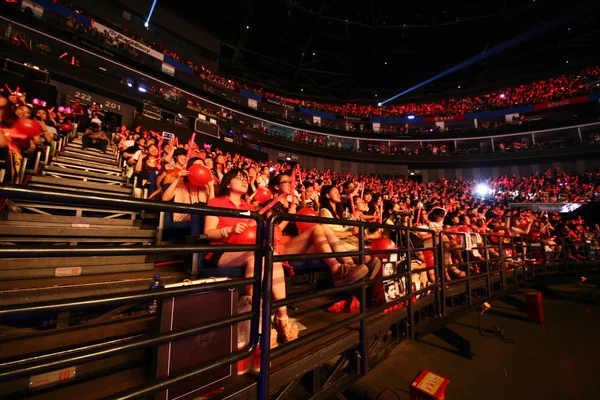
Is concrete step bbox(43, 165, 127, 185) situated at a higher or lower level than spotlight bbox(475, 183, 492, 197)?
lower

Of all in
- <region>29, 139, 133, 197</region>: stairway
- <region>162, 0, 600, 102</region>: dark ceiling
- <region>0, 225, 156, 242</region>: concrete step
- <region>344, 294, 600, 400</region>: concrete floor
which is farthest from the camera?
<region>162, 0, 600, 102</region>: dark ceiling

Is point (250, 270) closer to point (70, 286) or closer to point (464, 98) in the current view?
point (70, 286)

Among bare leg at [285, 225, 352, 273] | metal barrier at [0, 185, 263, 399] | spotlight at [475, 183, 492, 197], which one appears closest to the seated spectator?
bare leg at [285, 225, 352, 273]

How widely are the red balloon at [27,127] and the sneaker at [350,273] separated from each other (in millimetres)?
5472

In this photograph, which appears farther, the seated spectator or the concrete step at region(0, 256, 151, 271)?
the seated spectator

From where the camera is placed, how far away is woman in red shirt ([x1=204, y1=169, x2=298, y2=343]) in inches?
75.3

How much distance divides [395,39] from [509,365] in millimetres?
30112

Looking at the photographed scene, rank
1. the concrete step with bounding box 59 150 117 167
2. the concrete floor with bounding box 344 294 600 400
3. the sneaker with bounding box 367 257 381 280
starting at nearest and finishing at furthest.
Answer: the sneaker with bounding box 367 257 381 280, the concrete floor with bounding box 344 294 600 400, the concrete step with bounding box 59 150 117 167

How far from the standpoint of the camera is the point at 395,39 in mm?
25734

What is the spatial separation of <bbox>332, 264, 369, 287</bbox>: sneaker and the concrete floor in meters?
1.14

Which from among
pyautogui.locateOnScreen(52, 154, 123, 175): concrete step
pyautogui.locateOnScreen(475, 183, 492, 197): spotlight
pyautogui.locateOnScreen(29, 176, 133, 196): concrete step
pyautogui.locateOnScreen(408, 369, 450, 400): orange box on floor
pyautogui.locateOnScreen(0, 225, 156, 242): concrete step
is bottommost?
pyautogui.locateOnScreen(408, 369, 450, 400): orange box on floor

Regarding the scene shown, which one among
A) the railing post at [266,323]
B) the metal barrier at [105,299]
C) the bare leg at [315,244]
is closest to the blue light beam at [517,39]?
the bare leg at [315,244]

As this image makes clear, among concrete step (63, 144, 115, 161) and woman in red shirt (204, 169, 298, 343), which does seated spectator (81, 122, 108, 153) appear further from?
woman in red shirt (204, 169, 298, 343)

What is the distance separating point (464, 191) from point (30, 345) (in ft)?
85.7
